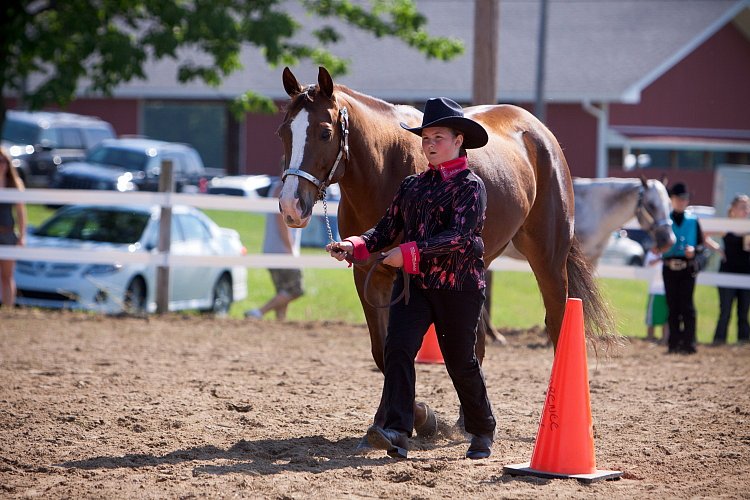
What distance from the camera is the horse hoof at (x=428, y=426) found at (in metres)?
5.68

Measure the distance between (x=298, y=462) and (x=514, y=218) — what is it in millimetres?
2220

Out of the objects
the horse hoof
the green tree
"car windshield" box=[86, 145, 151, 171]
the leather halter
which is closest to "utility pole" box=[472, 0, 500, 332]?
the horse hoof

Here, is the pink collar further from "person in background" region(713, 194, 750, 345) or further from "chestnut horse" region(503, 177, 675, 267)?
"person in background" region(713, 194, 750, 345)

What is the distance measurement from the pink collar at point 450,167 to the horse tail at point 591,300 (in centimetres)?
231

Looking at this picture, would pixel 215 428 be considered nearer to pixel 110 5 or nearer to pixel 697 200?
pixel 110 5

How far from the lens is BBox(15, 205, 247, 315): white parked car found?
12.3m

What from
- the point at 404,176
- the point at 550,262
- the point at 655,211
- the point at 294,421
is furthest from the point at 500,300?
the point at 404,176

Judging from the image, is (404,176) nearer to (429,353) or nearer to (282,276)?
(429,353)

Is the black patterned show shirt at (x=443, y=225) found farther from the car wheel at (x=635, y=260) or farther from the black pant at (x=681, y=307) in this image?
the car wheel at (x=635, y=260)

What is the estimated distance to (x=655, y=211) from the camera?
35.5 ft

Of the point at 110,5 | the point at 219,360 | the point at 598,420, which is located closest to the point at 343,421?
the point at 598,420

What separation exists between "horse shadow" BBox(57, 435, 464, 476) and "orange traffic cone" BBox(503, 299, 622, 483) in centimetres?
84

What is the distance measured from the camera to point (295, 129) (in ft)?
16.6

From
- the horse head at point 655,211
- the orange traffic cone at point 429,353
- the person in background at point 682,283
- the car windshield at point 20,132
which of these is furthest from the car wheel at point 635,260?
the car windshield at point 20,132
